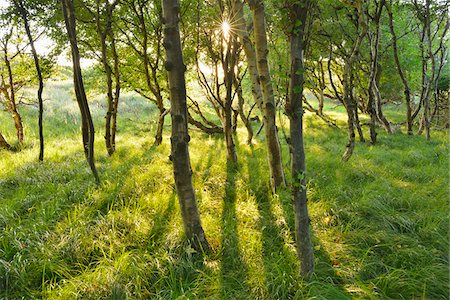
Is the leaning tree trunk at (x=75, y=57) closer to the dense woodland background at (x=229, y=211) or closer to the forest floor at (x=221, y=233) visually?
the dense woodland background at (x=229, y=211)

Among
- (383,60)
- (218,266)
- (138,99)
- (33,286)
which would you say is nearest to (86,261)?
(33,286)

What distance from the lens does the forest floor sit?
9.83ft

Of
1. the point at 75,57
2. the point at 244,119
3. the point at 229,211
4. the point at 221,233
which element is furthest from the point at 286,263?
the point at 244,119

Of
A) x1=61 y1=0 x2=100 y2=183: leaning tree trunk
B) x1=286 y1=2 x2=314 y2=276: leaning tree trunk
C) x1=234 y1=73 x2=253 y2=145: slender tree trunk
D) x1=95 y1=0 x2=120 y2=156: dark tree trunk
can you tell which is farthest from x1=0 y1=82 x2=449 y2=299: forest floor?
x1=234 y1=73 x2=253 y2=145: slender tree trunk

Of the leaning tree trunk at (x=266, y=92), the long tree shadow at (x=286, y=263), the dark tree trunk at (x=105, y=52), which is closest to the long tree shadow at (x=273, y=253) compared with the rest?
the long tree shadow at (x=286, y=263)

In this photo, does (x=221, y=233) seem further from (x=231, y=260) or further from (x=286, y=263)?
(x=286, y=263)

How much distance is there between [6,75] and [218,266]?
37.1ft

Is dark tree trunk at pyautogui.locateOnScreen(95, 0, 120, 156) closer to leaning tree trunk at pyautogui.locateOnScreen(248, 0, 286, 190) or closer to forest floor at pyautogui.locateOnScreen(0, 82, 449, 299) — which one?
forest floor at pyautogui.locateOnScreen(0, 82, 449, 299)

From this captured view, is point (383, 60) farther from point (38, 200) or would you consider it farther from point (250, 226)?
point (38, 200)

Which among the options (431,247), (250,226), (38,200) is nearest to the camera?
(431,247)

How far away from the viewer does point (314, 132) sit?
→ 1302 centimetres

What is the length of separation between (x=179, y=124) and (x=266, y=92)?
239cm

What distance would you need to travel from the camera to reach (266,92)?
17.1 ft

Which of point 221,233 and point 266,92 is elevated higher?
point 266,92
